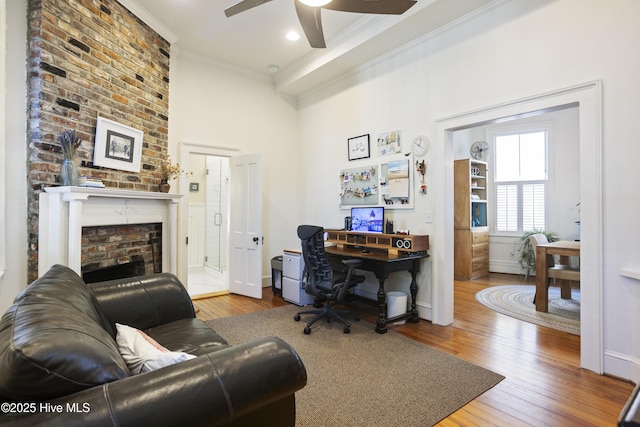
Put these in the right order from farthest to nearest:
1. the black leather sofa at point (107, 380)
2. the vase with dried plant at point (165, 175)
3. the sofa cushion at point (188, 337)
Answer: the vase with dried plant at point (165, 175), the sofa cushion at point (188, 337), the black leather sofa at point (107, 380)

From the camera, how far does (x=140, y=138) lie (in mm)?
3477

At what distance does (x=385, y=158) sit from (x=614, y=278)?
8.12ft

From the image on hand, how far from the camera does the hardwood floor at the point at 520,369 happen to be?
1.91 m

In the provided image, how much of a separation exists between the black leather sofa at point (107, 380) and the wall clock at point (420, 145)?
3009 mm

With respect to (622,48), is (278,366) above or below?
below

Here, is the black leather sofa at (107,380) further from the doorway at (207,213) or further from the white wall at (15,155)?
the doorway at (207,213)

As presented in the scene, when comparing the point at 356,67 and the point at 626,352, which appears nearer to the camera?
the point at 626,352

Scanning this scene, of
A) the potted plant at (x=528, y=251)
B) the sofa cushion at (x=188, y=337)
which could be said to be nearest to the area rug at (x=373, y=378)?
the sofa cushion at (x=188, y=337)

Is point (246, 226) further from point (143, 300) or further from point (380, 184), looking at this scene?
point (143, 300)

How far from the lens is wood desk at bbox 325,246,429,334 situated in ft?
10.6

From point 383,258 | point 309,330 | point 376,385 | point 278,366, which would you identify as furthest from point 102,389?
point 383,258

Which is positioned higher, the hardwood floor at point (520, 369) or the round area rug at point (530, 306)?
the round area rug at point (530, 306)

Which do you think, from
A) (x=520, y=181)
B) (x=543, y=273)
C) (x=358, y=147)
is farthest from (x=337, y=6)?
(x=520, y=181)

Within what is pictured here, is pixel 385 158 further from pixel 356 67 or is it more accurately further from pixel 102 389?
pixel 102 389
